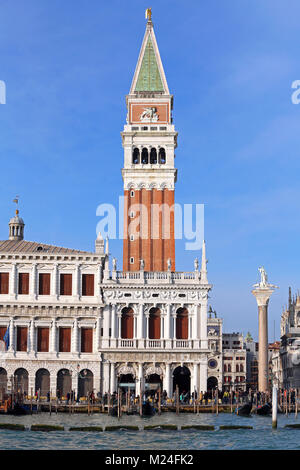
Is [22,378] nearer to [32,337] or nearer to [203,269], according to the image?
[32,337]

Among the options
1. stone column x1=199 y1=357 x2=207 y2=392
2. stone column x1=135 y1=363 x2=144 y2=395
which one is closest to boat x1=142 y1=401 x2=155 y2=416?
stone column x1=135 y1=363 x2=144 y2=395

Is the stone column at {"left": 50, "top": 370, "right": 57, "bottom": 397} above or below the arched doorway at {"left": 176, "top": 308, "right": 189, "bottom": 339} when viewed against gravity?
below

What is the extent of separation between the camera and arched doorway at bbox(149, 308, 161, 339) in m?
53.5

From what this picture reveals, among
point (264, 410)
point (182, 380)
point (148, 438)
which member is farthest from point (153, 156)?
point (148, 438)

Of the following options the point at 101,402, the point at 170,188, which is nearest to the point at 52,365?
the point at 101,402

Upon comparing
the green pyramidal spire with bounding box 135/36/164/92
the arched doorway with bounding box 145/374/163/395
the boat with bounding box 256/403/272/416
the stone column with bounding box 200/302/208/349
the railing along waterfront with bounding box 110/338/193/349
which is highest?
the green pyramidal spire with bounding box 135/36/164/92

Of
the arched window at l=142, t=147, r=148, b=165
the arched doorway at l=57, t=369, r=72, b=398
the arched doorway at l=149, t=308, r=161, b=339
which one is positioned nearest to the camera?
the arched doorway at l=57, t=369, r=72, b=398

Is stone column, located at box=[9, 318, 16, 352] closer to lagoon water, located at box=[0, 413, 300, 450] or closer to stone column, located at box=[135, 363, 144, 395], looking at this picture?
stone column, located at box=[135, 363, 144, 395]

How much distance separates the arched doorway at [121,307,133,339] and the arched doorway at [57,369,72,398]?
Answer: 454 cm

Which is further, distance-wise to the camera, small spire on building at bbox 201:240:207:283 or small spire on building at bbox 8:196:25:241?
small spire on building at bbox 8:196:25:241

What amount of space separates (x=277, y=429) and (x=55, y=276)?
20.8 m
